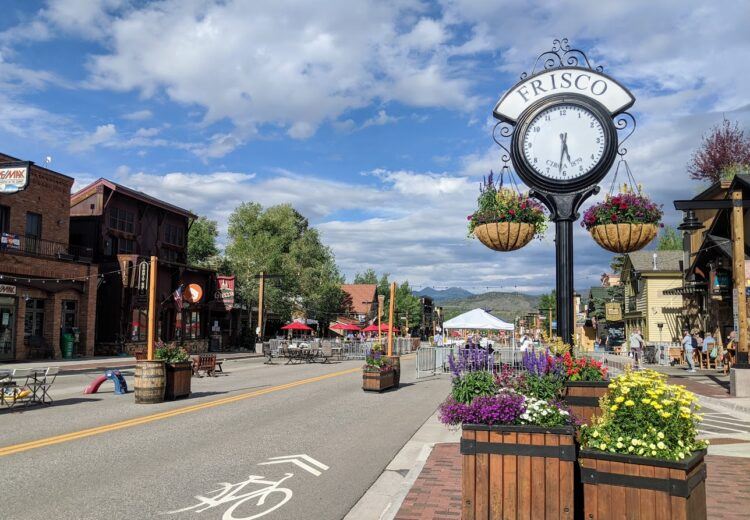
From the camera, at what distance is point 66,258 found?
32.1 m

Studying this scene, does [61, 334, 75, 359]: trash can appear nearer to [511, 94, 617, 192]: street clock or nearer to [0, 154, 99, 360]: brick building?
[0, 154, 99, 360]: brick building

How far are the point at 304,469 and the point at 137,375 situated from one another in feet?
26.3

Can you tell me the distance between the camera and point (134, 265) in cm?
3641

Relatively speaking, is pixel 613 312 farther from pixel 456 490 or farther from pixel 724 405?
pixel 456 490

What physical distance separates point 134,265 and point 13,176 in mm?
10901

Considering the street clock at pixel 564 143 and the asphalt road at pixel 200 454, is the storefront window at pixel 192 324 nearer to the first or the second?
the asphalt road at pixel 200 454

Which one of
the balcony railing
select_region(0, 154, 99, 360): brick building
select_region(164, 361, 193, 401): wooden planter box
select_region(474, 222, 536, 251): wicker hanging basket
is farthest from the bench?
select_region(474, 222, 536, 251): wicker hanging basket

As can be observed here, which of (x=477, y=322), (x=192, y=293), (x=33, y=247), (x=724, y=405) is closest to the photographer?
(x=724, y=405)

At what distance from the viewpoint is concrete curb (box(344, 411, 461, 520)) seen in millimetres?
6215

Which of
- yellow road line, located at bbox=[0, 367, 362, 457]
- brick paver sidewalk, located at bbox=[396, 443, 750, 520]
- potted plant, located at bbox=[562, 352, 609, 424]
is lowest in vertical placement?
yellow road line, located at bbox=[0, 367, 362, 457]

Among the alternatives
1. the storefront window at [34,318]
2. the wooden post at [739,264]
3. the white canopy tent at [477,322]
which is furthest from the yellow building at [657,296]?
the storefront window at [34,318]

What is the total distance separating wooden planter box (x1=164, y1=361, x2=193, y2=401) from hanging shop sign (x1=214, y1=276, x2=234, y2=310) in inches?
1197

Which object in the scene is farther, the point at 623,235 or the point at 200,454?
the point at 200,454

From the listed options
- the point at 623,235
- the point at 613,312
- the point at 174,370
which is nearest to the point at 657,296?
the point at 613,312
